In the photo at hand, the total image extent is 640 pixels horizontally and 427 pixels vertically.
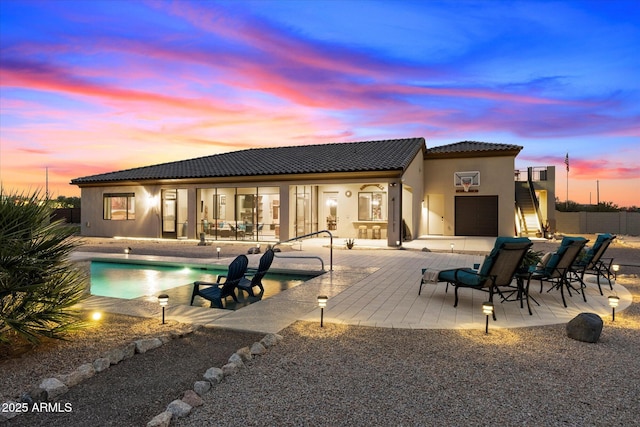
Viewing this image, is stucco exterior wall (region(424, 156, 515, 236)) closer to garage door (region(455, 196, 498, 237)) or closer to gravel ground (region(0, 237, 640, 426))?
garage door (region(455, 196, 498, 237))

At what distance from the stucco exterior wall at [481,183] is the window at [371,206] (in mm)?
3601

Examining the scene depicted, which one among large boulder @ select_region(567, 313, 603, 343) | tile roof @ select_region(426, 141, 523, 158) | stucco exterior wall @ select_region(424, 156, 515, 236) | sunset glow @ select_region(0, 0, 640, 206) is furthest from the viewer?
stucco exterior wall @ select_region(424, 156, 515, 236)

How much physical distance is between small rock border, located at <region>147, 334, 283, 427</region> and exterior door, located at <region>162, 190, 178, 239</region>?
58.7 ft

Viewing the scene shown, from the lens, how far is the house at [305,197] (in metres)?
19.3

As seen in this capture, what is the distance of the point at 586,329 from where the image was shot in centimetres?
455

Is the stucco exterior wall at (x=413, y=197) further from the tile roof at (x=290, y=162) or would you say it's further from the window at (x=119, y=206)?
the window at (x=119, y=206)

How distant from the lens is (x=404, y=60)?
45.8 ft

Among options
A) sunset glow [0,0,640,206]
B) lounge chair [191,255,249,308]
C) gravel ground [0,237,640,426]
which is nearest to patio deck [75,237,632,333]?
gravel ground [0,237,640,426]

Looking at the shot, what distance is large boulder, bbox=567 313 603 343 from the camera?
452cm

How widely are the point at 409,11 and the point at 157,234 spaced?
53.1 feet

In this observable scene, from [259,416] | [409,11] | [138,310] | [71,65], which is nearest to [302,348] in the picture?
[259,416]

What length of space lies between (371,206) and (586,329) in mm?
16381

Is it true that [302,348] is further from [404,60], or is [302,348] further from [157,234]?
[157,234]

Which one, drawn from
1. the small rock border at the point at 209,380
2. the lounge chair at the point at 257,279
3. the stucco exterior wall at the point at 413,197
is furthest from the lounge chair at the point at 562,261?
the stucco exterior wall at the point at 413,197
